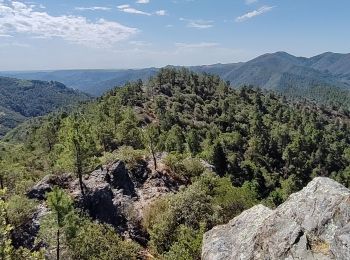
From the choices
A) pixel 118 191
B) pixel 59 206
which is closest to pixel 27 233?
pixel 59 206

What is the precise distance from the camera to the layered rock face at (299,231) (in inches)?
1060

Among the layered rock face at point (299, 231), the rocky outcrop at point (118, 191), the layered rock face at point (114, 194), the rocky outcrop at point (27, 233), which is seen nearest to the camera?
the layered rock face at point (299, 231)

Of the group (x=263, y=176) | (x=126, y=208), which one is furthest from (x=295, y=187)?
(x=126, y=208)

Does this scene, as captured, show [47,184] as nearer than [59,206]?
No

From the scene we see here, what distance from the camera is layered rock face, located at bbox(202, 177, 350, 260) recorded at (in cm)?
2692

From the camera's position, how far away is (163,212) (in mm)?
62125

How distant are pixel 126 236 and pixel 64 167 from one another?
1799 centimetres

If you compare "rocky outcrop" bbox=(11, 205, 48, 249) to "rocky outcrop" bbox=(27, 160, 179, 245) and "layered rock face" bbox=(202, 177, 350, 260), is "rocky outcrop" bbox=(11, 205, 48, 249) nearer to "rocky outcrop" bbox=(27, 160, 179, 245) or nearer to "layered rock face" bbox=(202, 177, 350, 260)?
"rocky outcrop" bbox=(27, 160, 179, 245)

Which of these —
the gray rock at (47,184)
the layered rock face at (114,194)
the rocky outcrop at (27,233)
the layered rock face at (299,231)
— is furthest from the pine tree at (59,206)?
the layered rock face at (299,231)

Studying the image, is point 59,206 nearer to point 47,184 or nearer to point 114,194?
point 114,194

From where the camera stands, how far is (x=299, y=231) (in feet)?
95.5

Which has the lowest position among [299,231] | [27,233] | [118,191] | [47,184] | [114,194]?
[27,233]

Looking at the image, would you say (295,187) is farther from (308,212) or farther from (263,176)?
(308,212)

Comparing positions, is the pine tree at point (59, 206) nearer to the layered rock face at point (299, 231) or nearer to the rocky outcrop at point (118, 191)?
the rocky outcrop at point (118, 191)
